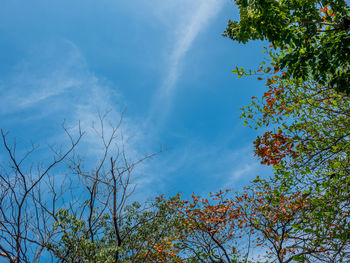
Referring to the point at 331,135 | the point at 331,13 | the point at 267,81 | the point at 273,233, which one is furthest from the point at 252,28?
the point at 273,233

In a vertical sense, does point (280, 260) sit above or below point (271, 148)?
below

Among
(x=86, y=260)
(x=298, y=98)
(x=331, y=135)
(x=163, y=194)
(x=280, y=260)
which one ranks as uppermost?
(x=298, y=98)

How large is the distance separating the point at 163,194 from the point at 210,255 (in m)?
2.97

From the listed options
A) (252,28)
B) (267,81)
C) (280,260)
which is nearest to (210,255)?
(280,260)

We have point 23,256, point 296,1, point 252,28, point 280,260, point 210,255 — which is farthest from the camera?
point 210,255

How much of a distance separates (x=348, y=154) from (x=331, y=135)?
905 mm

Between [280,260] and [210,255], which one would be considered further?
[210,255]

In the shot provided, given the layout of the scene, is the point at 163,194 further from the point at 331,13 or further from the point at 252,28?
the point at 331,13

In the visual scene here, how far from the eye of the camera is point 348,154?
660 centimetres

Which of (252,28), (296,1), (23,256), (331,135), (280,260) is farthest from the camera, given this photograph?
(280,260)

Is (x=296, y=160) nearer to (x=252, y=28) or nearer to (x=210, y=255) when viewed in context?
(x=252, y=28)

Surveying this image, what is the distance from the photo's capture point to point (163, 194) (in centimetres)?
915

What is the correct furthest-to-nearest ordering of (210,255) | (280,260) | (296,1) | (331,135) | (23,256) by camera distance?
1. (210,255)
2. (280,260)
3. (331,135)
4. (23,256)
5. (296,1)

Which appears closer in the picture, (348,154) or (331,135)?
(348,154)
